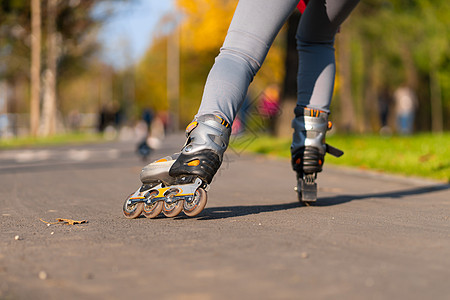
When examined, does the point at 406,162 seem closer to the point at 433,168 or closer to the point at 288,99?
the point at 433,168

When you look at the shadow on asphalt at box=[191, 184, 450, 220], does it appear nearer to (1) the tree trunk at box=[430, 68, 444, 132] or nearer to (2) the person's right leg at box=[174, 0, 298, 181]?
(2) the person's right leg at box=[174, 0, 298, 181]

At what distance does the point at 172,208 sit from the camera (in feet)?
12.2

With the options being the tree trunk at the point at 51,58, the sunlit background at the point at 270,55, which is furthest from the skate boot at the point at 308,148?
the tree trunk at the point at 51,58

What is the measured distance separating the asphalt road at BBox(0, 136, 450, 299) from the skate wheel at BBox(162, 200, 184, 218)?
0.04 metres

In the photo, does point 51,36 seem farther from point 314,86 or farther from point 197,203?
point 197,203

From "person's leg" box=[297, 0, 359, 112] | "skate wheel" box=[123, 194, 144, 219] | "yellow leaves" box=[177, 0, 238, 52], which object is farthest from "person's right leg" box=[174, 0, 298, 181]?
"yellow leaves" box=[177, 0, 238, 52]

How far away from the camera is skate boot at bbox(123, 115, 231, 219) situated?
12.0ft

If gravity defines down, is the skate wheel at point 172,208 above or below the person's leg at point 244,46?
below

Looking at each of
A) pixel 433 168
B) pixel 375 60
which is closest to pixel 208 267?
pixel 433 168

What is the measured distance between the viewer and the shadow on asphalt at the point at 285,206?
4164 millimetres

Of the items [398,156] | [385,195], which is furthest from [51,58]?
[385,195]

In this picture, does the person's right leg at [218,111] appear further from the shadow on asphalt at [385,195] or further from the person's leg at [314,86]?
the shadow on asphalt at [385,195]

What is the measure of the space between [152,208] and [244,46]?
103 cm

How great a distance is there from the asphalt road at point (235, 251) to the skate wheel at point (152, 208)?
63mm
